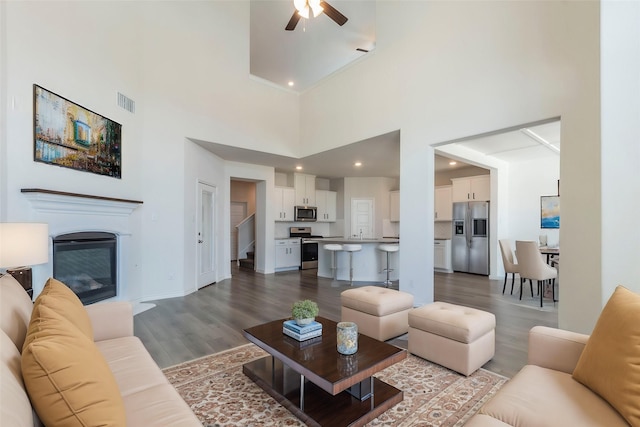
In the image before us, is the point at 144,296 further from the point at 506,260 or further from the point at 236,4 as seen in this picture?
the point at 506,260

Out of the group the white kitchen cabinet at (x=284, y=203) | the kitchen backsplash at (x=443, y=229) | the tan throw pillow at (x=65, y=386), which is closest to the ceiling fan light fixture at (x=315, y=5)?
the tan throw pillow at (x=65, y=386)

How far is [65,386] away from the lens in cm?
88

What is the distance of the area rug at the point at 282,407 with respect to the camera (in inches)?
74.0

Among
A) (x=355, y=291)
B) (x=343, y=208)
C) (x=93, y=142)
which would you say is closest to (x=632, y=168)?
(x=355, y=291)

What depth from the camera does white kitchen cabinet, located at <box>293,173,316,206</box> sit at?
8523 millimetres

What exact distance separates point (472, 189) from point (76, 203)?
757cm

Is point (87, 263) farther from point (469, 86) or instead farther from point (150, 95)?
point (469, 86)

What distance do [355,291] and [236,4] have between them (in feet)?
19.0

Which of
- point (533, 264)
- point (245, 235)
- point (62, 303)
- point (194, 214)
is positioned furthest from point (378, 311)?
point (245, 235)

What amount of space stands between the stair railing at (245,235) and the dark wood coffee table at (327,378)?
7594mm

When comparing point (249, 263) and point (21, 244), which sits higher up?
point (21, 244)

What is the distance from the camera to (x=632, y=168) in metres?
2.40

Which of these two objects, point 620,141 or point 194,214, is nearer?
point 620,141

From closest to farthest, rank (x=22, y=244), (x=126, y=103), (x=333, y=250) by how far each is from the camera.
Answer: (x=22, y=244) < (x=126, y=103) < (x=333, y=250)
